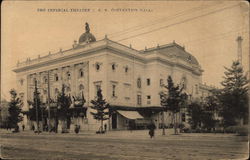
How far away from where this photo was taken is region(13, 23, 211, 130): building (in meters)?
31.3

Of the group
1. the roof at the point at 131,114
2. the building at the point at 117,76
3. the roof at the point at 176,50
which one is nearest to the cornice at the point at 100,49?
the building at the point at 117,76

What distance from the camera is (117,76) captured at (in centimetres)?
3284

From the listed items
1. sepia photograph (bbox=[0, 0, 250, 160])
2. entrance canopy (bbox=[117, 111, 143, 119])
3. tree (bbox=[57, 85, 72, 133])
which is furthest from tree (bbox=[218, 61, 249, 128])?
tree (bbox=[57, 85, 72, 133])

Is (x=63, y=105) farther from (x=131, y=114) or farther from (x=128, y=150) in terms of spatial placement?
(x=128, y=150)

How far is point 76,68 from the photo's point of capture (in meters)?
34.3

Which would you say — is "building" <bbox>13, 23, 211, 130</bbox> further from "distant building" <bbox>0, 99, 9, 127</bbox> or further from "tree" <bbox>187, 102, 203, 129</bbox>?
"distant building" <bbox>0, 99, 9, 127</bbox>

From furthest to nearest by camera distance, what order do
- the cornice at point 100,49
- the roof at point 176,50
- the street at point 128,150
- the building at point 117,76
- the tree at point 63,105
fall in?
the building at point 117,76 < the cornice at point 100,49 < the tree at point 63,105 < the roof at point 176,50 < the street at point 128,150

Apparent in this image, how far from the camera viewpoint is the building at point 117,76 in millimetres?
31312

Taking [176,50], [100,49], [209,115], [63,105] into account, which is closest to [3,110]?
[63,105]

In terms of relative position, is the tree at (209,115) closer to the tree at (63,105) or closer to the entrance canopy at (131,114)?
the entrance canopy at (131,114)

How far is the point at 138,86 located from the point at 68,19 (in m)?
25.0

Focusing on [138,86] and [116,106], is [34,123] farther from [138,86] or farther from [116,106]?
[138,86]

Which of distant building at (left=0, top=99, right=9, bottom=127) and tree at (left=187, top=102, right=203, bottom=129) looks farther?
tree at (left=187, top=102, right=203, bottom=129)

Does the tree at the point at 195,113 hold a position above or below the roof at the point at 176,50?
below
